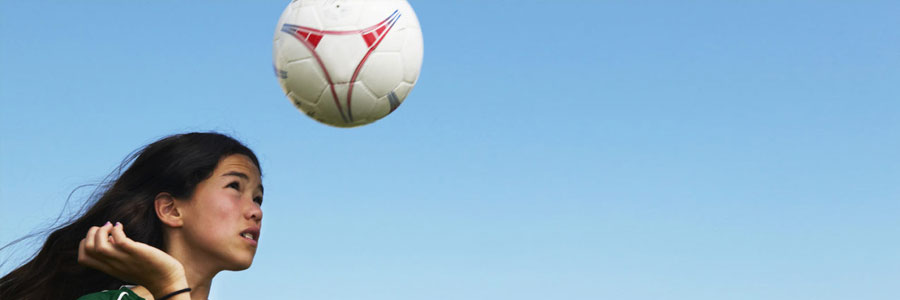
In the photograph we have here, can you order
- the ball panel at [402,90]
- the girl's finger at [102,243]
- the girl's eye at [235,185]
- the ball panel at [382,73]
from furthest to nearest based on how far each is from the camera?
1. the ball panel at [402,90]
2. the ball panel at [382,73]
3. the girl's eye at [235,185]
4. the girl's finger at [102,243]

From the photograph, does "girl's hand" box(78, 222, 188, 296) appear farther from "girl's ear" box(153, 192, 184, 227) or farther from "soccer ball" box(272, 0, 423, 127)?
"soccer ball" box(272, 0, 423, 127)

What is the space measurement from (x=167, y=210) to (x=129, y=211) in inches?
11.9

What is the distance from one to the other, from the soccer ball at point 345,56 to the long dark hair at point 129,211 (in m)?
0.68

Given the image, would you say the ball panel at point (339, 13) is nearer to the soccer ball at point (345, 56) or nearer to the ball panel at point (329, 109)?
the soccer ball at point (345, 56)

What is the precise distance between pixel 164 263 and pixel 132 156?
191 centimetres

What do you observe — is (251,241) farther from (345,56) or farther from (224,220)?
(345,56)

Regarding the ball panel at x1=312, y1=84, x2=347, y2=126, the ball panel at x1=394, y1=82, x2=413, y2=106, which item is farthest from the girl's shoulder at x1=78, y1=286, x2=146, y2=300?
the ball panel at x1=394, y1=82, x2=413, y2=106

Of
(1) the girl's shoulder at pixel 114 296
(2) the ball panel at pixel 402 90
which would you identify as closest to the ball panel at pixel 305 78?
(2) the ball panel at pixel 402 90

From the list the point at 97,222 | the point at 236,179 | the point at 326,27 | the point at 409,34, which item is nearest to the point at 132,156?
the point at 97,222

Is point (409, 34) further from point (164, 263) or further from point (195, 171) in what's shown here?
point (164, 263)

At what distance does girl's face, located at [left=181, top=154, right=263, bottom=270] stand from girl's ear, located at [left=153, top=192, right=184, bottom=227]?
54 millimetres

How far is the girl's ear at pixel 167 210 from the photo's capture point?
223 inches

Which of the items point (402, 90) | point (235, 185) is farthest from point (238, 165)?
point (402, 90)

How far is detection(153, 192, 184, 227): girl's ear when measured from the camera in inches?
223
